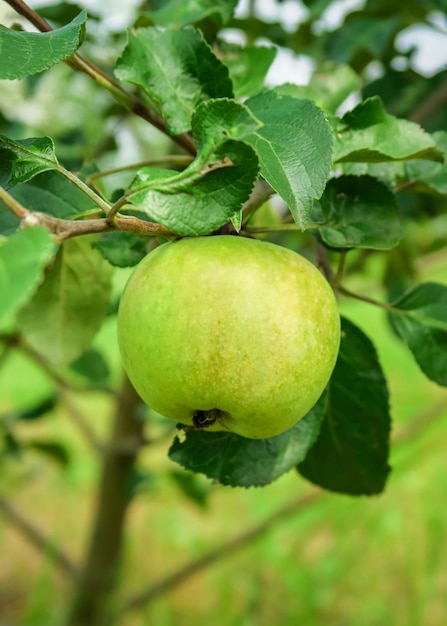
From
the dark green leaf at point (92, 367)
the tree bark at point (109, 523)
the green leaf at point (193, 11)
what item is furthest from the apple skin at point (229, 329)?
the tree bark at point (109, 523)

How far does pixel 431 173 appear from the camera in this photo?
536 mm

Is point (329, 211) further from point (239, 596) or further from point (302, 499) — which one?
point (239, 596)

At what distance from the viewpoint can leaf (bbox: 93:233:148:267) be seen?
17.7 inches

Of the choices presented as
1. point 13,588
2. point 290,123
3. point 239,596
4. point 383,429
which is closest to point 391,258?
point 383,429

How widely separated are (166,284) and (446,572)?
1.49m

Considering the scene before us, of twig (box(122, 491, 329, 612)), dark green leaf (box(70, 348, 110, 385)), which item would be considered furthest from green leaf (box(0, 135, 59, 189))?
twig (box(122, 491, 329, 612))

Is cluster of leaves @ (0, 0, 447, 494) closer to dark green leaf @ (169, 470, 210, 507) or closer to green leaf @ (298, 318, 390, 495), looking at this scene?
green leaf @ (298, 318, 390, 495)

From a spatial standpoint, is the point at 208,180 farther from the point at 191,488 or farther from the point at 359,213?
the point at 191,488

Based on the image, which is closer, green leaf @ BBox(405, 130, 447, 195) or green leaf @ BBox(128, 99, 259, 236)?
green leaf @ BBox(128, 99, 259, 236)

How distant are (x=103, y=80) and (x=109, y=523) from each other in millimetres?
875

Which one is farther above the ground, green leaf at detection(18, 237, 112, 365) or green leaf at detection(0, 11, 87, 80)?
green leaf at detection(0, 11, 87, 80)

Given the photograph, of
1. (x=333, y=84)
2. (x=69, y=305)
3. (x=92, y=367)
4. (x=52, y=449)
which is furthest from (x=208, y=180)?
(x=52, y=449)

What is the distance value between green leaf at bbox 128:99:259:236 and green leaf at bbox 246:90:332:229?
2 centimetres

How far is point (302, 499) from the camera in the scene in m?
1.16
